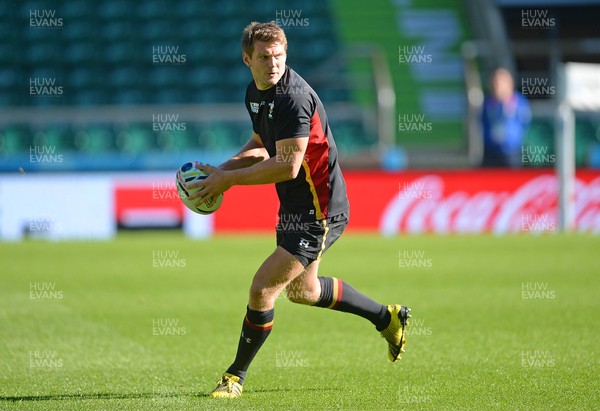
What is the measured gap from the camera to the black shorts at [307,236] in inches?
246

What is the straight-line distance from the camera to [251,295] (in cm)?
622

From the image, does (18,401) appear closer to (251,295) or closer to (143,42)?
(251,295)

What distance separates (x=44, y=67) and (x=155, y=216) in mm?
7750

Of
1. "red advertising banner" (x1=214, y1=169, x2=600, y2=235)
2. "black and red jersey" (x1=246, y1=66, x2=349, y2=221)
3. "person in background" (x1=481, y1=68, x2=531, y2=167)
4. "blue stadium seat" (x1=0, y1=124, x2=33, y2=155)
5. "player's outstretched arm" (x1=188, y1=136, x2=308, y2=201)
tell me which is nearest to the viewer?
"player's outstretched arm" (x1=188, y1=136, x2=308, y2=201)

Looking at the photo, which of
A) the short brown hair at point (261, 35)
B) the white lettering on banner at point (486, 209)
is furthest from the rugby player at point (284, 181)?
the white lettering on banner at point (486, 209)

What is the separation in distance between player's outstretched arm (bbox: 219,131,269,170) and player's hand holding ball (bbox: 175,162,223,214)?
315mm

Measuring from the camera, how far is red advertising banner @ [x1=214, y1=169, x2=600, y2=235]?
1730 centimetres

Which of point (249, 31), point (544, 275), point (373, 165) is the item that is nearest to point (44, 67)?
point (373, 165)

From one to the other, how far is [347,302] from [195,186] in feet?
4.25

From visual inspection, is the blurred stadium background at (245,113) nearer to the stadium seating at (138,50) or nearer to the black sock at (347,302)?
the stadium seating at (138,50)

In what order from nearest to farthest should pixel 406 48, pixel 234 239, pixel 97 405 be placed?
pixel 97 405, pixel 234 239, pixel 406 48

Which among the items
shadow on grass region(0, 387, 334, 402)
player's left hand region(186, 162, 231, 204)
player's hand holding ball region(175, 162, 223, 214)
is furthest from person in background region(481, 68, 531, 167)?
shadow on grass region(0, 387, 334, 402)

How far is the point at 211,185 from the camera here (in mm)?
6203

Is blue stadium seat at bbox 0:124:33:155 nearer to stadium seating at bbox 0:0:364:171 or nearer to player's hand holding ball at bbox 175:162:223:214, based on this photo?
stadium seating at bbox 0:0:364:171
